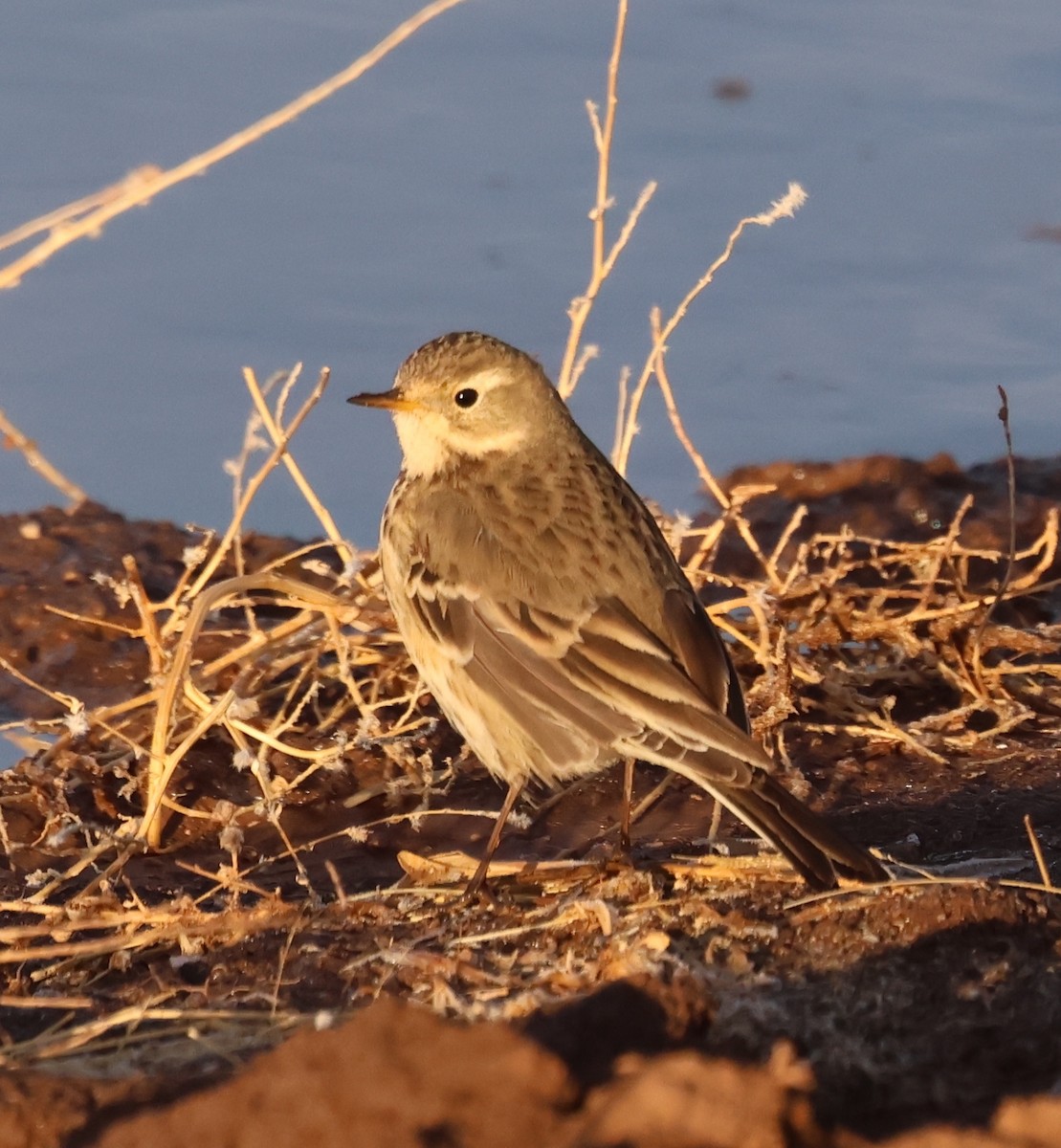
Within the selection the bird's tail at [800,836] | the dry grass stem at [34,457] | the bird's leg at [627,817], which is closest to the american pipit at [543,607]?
the bird's tail at [800,836]

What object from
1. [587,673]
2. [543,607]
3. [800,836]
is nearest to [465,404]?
[543,607]

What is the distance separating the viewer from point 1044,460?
9.16 metres

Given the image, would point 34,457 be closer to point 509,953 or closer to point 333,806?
point 333,806

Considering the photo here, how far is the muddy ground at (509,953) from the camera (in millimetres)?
2908

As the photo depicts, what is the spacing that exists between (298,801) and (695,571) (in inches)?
55.6

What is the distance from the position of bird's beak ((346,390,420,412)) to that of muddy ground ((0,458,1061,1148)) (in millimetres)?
1016

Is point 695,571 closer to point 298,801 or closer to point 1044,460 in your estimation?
point 298,801

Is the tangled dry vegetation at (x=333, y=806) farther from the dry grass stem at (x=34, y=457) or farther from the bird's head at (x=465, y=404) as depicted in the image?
the dry grass stem at (x=34, y=457)

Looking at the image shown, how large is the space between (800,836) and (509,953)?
70cm

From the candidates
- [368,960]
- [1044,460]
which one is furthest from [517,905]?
[1044,460]

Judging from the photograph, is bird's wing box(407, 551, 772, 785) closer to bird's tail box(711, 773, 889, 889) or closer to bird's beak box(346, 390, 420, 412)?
bird's tail box(711, 773, 889, 889)

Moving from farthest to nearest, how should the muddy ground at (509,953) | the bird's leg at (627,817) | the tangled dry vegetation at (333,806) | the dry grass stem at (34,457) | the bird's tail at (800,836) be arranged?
the dry grass stem at (34,457) → the bird's leg at (627,817) → the bird's tail at (800,836) → the tangled dry vegetation at (333,806) → the muddy ground at (509,953)

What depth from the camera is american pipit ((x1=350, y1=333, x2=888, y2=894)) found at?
15.4ft

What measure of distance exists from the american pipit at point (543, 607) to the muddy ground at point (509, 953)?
28 cm
